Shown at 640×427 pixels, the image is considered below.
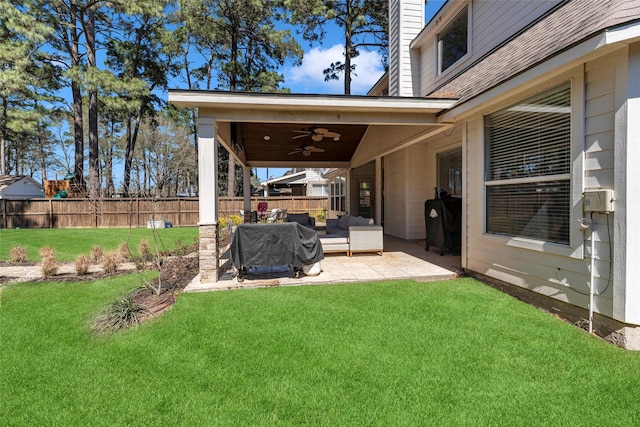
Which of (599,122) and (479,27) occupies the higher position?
(479,27)

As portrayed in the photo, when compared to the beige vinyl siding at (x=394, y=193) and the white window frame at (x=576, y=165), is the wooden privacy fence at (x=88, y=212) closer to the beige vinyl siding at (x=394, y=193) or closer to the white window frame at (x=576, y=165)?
the beige vinyl siding at (x=394, y=193)

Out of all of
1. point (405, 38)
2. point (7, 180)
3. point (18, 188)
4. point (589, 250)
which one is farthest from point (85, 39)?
point (589, 250)

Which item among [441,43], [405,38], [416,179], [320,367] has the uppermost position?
[405,38]

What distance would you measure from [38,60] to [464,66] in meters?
20.7

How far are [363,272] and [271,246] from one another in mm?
1732

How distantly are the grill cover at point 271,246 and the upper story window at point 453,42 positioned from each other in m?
6.07

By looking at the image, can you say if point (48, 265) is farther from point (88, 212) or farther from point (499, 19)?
point (88, 212)

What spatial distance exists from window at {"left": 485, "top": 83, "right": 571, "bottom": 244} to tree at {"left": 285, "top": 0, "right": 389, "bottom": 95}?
41.2 ft

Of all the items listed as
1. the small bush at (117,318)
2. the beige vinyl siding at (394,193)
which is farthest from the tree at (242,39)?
the small bush at (117,318)

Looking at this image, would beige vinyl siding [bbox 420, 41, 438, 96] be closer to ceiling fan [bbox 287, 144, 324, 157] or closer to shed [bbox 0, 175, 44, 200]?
ceiling fan [bbox 287, 144, 324, 157]

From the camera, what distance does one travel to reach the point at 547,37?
3.95 meters

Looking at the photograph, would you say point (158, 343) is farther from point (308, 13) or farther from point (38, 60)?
point (38, 60)

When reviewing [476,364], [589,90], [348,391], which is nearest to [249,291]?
[348,391]

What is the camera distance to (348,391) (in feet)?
7.48
